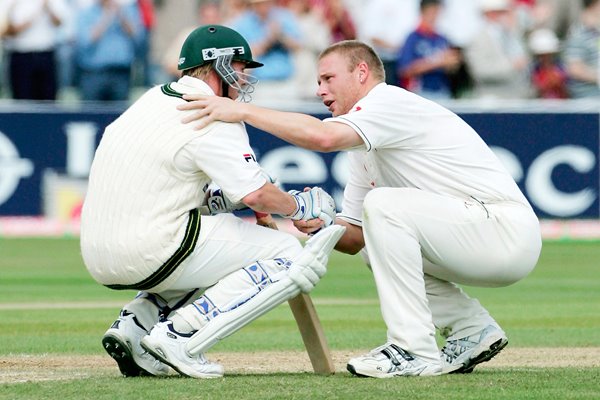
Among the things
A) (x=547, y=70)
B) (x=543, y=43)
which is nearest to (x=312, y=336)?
(x=543, y=43)

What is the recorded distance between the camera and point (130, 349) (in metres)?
6.67

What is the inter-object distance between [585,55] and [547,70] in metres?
0.51

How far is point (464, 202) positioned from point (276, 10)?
10593 millimetres

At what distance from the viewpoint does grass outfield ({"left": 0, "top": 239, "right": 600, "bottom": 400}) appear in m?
6.00

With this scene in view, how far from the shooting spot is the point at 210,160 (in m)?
6.35

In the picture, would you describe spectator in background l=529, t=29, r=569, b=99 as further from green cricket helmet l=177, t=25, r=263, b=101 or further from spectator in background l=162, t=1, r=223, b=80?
green cricket helmet l=177, t=25, r=263, b=101

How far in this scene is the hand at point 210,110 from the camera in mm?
6406

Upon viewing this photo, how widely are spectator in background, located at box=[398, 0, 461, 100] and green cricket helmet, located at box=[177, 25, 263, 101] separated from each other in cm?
1046

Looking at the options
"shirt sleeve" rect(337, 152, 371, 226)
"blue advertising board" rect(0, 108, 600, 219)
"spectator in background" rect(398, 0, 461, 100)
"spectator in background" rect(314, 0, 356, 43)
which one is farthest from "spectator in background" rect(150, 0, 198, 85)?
"shirt sleeve" rect(337, 152, 371, 226)

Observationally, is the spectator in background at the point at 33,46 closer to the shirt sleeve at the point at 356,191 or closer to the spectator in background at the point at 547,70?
the spectator in background at the point at 547,70

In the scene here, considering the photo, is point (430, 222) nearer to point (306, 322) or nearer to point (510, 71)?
point (306, 322)

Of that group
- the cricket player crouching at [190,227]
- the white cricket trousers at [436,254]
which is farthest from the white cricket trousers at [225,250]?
the white cricket trousers at [436,254]

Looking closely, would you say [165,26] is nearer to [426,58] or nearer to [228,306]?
[426,58]

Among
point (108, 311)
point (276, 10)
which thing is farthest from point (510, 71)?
point (108, 311)
